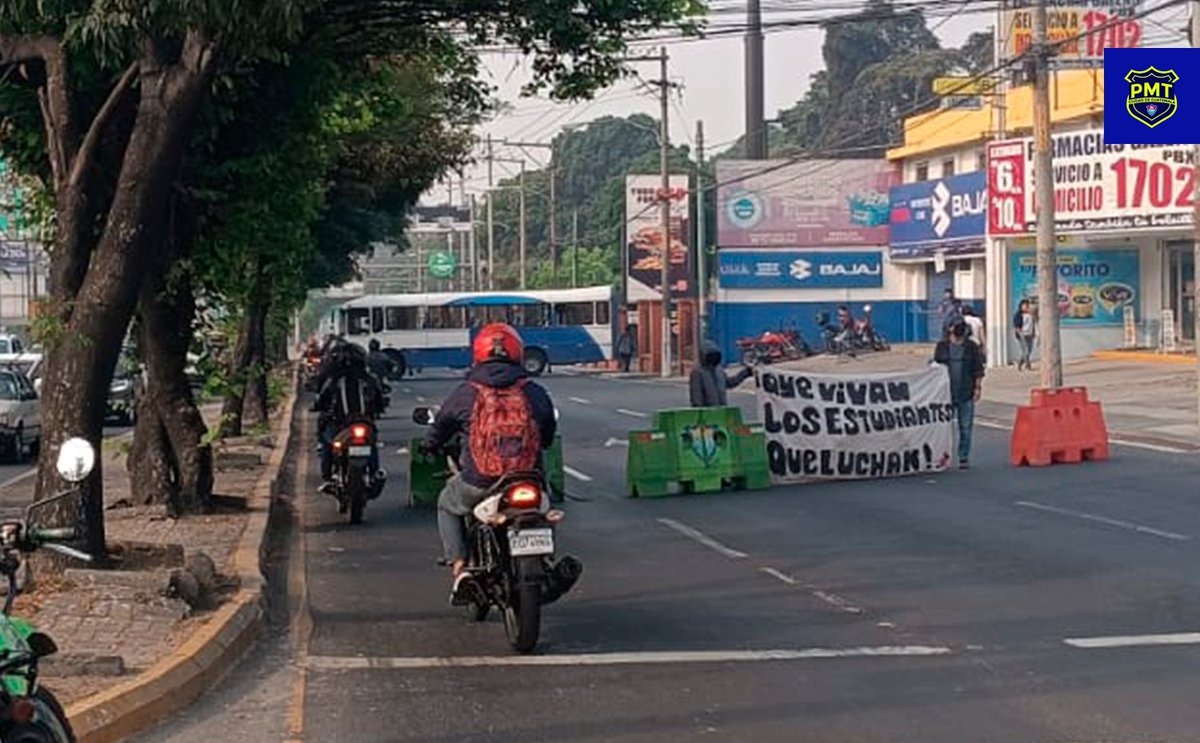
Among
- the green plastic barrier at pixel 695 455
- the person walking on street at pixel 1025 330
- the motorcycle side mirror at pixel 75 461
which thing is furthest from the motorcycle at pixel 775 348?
the motorcycle side mirror at pixel 75 461

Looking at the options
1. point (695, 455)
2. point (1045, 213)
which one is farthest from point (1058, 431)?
point (1045, 213)

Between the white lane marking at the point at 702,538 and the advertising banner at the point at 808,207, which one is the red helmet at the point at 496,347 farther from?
the advertising banner at the point at 808,207

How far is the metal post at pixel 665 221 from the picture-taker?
5694 cm

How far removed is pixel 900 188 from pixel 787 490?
41.0 metres

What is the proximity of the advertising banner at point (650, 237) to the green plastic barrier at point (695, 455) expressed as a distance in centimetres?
4101

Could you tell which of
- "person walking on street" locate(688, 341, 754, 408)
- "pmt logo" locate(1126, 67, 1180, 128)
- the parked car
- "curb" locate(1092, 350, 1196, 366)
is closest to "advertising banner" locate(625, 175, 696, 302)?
"curb" locate(1092, 350, 1196, 366)

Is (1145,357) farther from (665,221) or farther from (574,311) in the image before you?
(574,311)

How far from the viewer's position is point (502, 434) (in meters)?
10.4

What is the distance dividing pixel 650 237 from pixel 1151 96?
33.5 m

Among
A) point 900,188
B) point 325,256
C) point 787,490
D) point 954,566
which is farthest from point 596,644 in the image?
point 900,188

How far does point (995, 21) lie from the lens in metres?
48.3

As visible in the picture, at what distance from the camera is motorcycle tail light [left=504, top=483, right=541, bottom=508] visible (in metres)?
10.2

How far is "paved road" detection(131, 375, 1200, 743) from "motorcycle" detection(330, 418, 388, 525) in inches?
12.0

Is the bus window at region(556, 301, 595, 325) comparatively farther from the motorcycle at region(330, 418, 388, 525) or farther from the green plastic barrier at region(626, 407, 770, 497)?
A: the motorcycle at region(330, 418, 388, 525)
